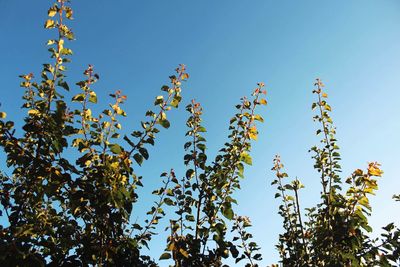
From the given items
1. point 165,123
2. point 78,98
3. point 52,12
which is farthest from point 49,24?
point 165,123

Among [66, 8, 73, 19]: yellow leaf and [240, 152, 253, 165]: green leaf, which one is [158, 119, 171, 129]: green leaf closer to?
[240, 152, 253, 165]: green leaf

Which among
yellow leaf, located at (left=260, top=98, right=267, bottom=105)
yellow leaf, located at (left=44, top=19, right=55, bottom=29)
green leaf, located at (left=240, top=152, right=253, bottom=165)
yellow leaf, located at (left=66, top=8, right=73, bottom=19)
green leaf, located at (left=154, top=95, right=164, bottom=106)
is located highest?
yellow leaf, located at (left=66, top=8, right=73, bottom=19)

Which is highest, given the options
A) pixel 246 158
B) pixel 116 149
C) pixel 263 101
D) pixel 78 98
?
pixel 263 101

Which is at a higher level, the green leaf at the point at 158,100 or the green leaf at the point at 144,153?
the green leaf at the point at 158,100

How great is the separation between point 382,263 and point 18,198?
418 cm

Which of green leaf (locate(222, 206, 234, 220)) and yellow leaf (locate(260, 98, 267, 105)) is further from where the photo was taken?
yellow leaf (locate(260, 98, 267, 105))

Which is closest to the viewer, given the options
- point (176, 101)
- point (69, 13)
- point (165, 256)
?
point (165, 256)

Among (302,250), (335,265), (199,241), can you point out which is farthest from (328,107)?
(199,241)

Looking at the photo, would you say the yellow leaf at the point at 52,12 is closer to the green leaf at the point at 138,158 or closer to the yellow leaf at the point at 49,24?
the yellow leaf at the point at 49,24

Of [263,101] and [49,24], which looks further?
[263,101]

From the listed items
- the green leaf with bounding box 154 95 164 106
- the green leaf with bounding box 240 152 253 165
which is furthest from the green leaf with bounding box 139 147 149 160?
the green leaf with bounding box 240 152 253 165

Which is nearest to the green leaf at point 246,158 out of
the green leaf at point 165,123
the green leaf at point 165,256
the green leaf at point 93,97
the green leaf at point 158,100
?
the green leaf at point 165,123

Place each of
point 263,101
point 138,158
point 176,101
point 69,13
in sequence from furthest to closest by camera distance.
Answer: point 263,101 < point 69,13 < point 176,101 < point 138,158

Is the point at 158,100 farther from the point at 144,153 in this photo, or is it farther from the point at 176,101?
the point at 144,153
